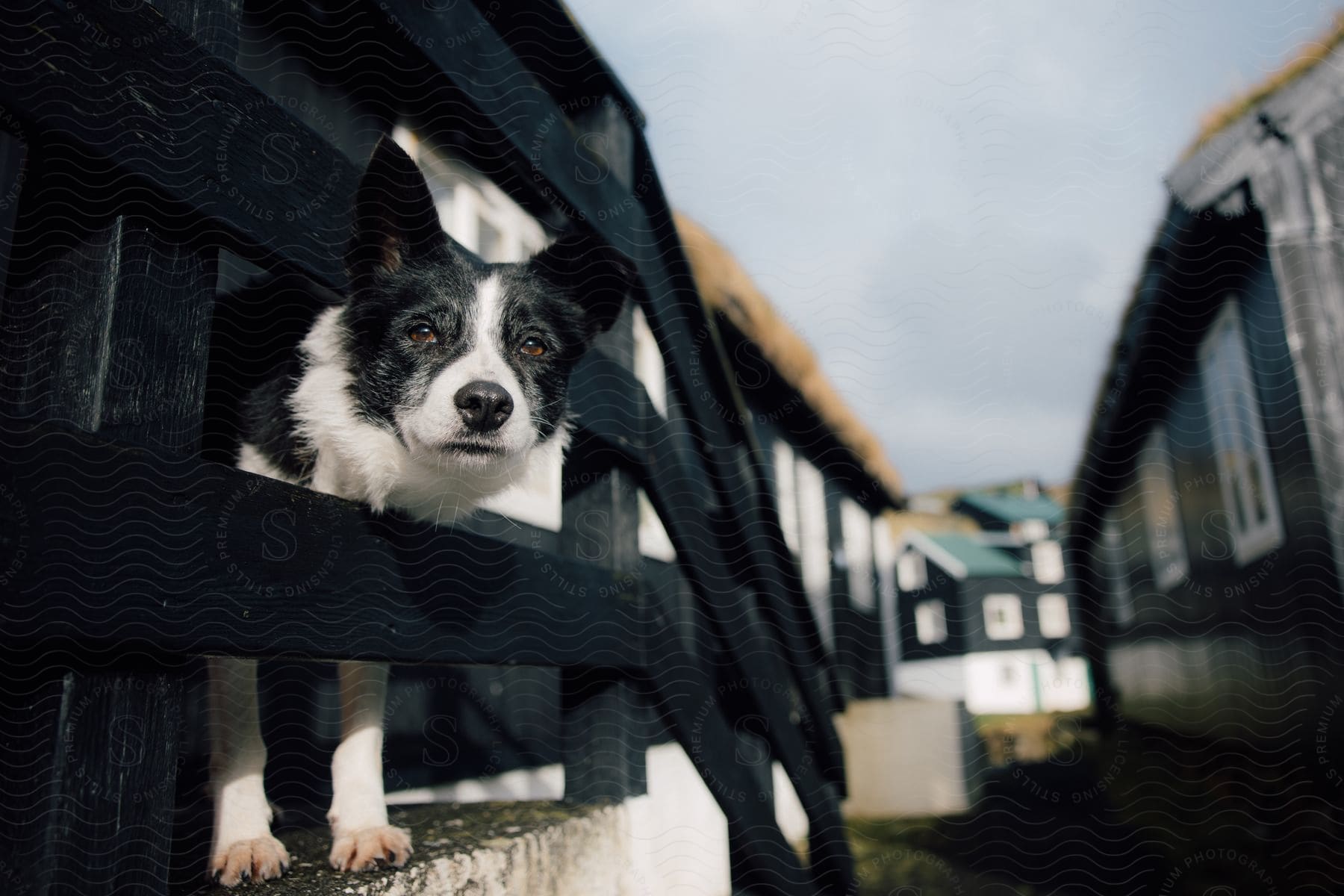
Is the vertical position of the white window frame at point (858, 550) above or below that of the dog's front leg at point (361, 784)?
above

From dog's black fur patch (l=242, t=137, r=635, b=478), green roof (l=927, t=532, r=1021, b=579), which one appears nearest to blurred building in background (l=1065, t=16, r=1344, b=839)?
dog's black fur patch (l=242, t=137, r=635, b=478)

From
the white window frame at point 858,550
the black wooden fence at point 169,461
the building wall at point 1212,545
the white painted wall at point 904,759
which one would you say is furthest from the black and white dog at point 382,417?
the white window frame at point 858,550

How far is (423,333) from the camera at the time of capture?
5.53 ft

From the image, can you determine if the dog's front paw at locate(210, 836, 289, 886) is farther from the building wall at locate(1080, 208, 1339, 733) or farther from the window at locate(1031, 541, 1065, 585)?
the window at locate(1031, 541, 1065, 585)

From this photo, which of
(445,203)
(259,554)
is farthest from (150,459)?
(445,203)

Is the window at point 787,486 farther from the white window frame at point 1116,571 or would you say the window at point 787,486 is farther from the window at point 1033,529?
the window at point 1033,529

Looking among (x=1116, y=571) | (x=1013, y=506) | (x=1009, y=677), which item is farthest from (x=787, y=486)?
(x=1009, y=677)

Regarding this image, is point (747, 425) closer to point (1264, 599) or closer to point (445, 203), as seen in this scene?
point (445, 203)

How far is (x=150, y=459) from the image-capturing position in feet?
3.47

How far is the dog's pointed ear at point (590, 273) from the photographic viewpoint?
2016mm

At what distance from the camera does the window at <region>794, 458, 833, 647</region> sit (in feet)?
30.0

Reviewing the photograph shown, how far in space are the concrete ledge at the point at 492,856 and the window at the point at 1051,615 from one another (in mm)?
22988

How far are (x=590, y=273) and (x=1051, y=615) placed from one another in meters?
→ 25.3

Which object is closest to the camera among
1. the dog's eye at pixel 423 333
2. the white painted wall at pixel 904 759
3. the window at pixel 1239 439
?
the dog's eye at pixel 423 333
